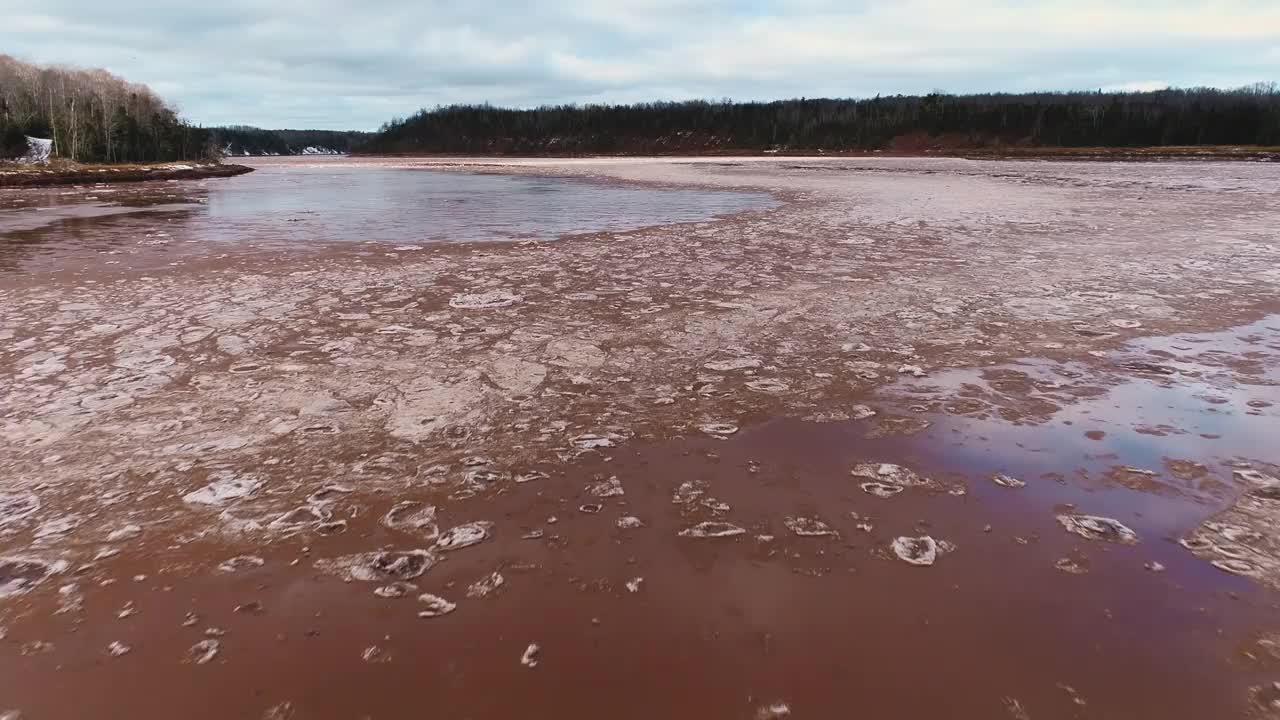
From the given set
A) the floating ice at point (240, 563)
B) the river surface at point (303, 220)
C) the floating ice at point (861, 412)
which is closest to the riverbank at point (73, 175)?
the river surface at point (303, 220)

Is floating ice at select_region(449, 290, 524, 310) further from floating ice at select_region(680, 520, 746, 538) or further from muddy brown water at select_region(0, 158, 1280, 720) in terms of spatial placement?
floating ice at select_region(680, 520, 746, 538)

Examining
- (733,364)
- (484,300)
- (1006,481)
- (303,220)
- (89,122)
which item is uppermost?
(89,122)

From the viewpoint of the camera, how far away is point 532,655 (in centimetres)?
210

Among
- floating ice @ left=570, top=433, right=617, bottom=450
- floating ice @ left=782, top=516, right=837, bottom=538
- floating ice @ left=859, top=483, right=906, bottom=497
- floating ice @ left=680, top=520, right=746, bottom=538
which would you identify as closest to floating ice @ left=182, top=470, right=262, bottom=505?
floating ice @ left=570, top=433, right=617, bottom=450

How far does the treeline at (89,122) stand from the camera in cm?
5231

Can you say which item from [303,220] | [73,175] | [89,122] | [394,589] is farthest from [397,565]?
[89,122]

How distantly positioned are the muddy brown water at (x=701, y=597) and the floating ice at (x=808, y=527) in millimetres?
14

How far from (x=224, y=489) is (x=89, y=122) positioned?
7204cm

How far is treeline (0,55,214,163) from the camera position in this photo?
52312 millimetres

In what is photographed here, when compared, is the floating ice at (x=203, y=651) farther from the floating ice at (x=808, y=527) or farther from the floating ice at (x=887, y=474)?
the floating ice at (x=887, y=474)

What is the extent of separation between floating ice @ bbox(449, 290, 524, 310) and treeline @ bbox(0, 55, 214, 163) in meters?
62.6

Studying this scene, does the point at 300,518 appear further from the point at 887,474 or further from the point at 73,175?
the point at 73,175

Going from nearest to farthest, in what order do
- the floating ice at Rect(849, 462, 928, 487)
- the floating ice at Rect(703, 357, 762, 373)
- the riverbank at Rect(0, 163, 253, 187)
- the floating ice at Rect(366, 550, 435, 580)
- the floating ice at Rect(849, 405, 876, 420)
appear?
the floating ice at Rect(366, 550, 435, 580)
the floating ice at Rect(849, 462, 928, 487)
the floating ice at Rect(849, 405, 876, 420)
the floating ice at Rect(703, 357, 762, 373)
the riverbank at Rect(0, 163, 253, 187)

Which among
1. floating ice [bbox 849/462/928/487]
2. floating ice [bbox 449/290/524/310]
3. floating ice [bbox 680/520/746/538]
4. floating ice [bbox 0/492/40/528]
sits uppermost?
floating ice [bbox 449/290/524/310]
